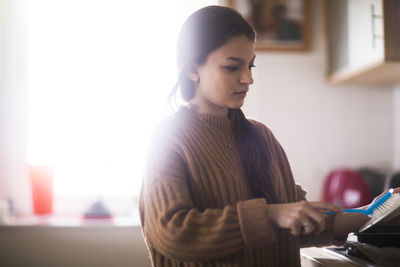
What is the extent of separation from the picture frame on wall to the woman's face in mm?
1353

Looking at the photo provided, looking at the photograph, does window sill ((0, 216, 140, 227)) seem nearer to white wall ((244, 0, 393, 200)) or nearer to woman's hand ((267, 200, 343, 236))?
white wall ((244, 0, 393, 200))

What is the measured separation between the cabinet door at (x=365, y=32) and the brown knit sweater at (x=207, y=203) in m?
1.03

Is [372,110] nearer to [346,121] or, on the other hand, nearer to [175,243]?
[346,121]

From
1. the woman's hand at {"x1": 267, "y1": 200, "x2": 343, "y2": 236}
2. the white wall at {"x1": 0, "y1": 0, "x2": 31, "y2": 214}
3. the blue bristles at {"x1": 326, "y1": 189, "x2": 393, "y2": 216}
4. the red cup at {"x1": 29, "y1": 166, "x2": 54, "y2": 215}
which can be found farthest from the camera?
the white wall at {"x1": 0, "y1": 0, "x2": 31, "y2": 214}

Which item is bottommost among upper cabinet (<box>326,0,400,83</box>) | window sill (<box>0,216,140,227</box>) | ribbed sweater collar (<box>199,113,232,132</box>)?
window sill (<box>0,216,140,227</box>)

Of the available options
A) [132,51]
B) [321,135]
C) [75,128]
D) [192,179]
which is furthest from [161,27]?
[192,179]

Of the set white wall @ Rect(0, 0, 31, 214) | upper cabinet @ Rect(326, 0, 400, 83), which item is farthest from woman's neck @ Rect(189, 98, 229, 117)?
white wall @ Rect(0, 0, 31, 214)

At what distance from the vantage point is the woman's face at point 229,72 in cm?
75

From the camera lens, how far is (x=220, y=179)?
2.36ft

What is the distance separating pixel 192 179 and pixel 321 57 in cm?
161

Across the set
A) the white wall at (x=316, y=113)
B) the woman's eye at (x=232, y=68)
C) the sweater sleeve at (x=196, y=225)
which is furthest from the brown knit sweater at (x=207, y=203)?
the white wall at (x=316, y=113)

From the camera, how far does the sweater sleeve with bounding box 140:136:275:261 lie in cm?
62

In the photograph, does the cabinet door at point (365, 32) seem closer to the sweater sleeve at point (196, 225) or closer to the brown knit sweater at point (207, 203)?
the brown knit sweater at point (207, 203)

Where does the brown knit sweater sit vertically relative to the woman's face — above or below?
below
